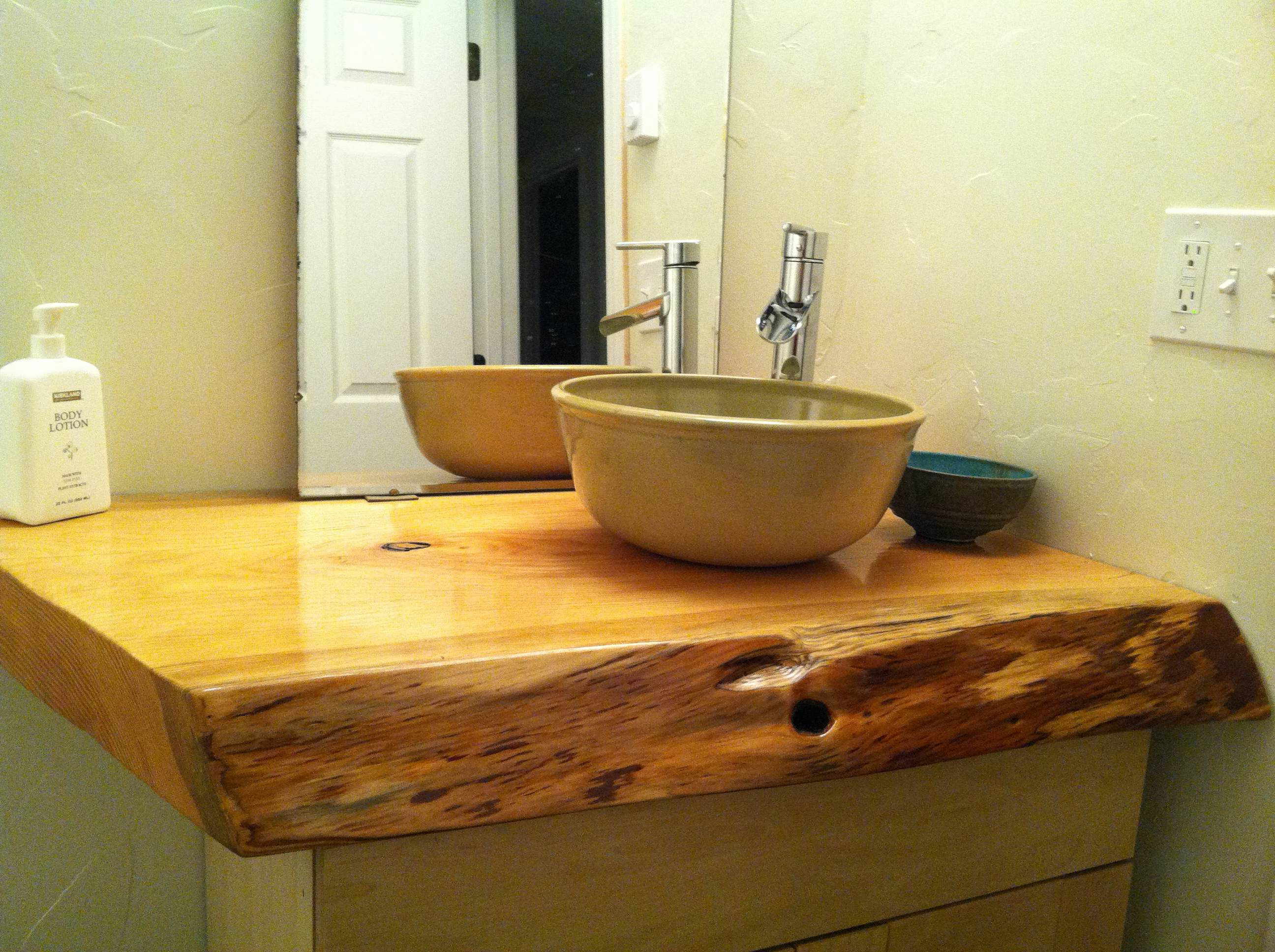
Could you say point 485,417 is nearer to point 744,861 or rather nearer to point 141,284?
point 141,284

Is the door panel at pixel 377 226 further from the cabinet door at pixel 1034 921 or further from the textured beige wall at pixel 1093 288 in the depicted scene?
the cabinet door at pixel 1034 921

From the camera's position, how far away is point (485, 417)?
1.02 meters

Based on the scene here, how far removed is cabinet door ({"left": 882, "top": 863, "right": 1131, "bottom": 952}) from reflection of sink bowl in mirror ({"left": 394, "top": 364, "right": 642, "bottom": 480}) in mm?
599

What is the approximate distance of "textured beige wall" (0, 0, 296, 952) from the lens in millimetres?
907

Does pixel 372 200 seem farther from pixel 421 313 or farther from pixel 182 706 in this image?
pixel 182 706

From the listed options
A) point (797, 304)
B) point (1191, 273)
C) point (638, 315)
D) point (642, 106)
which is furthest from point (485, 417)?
point (1191, 273)

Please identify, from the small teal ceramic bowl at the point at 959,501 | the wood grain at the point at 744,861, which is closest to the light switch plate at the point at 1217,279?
the small teal ceramic bowl at the point at 959,501

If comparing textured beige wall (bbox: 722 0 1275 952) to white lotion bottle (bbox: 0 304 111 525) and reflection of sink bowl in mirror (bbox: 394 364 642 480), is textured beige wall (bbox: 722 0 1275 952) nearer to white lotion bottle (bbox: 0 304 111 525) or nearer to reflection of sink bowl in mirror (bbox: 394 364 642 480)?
reflection of sink bowl in mirror (bbox: 394 364 642 480)

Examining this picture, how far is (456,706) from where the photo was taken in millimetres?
484

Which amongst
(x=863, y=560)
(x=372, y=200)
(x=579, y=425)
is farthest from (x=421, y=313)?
(x=863, y=560)

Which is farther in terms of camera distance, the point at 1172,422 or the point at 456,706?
the point at 1172,422

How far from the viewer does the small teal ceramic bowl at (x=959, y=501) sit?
31.5 inches

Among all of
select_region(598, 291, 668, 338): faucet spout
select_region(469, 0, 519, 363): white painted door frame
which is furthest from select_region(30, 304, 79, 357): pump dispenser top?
select_region(598, 291, 668, 338): faucet spout

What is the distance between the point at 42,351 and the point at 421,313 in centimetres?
37
